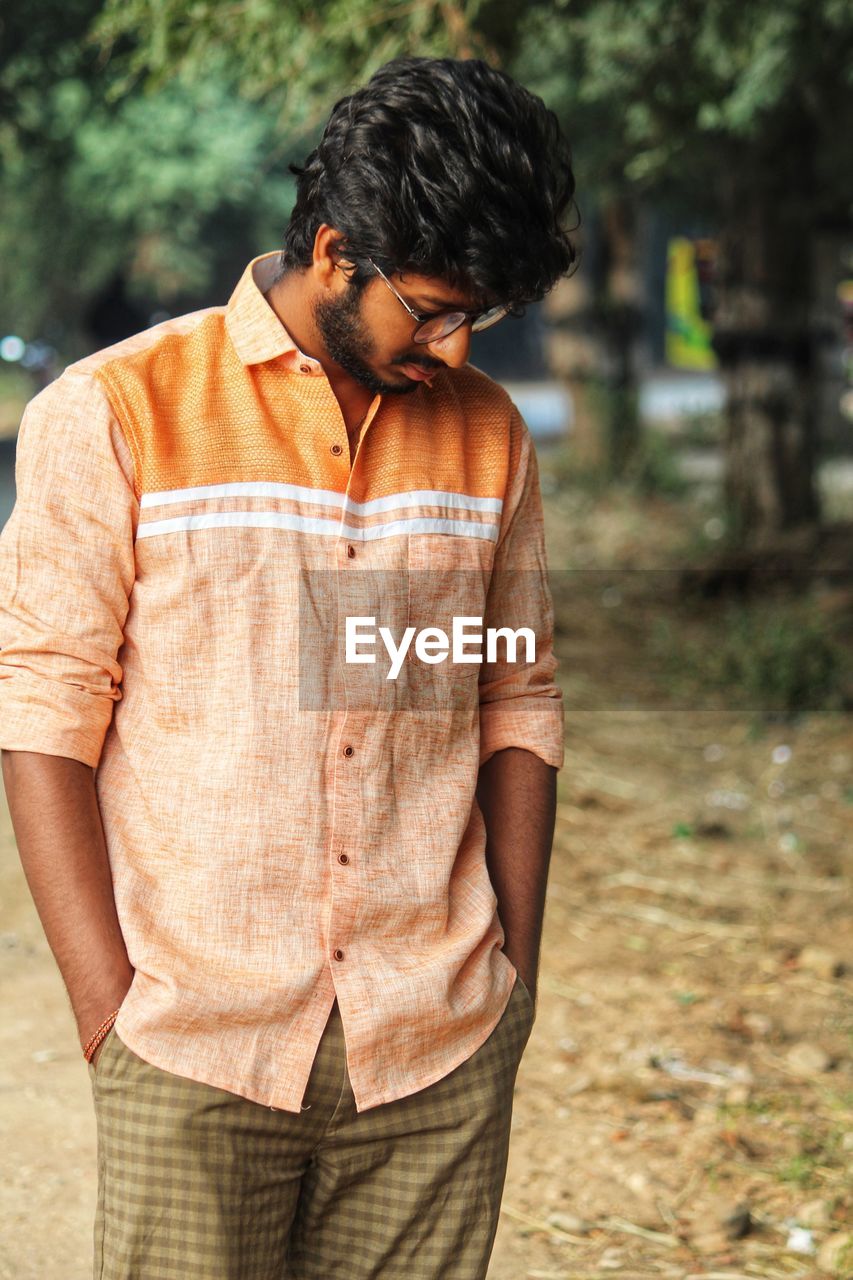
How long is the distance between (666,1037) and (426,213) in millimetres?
3252

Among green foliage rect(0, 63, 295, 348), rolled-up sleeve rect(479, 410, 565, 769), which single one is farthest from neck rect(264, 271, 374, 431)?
green foliage rect(0, 63, 295, 348)

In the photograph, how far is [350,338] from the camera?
6.07 ft

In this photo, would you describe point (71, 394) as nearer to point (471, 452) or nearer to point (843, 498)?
point (471, 452)

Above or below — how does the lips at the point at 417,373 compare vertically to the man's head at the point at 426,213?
below

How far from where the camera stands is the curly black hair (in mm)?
1727

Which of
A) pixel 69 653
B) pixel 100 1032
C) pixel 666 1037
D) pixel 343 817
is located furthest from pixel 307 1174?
pixel 666 1037

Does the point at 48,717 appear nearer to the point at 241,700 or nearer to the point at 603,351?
the point at 241,700

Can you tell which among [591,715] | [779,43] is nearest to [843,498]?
[591,715]

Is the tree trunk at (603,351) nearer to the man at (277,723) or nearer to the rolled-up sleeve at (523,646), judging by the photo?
the rolled-up sleeve at (523,646)

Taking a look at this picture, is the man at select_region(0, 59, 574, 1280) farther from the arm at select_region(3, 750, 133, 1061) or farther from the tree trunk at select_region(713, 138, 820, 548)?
the tree trunk at select_region(713, 138, 820, 548)

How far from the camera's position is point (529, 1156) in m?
3.88

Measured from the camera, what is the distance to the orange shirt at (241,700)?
1.77 metres

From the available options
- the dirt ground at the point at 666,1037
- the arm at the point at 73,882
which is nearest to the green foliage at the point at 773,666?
the dirt ground at the point at 666,1037

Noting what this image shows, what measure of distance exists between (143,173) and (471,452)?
21730 mm
